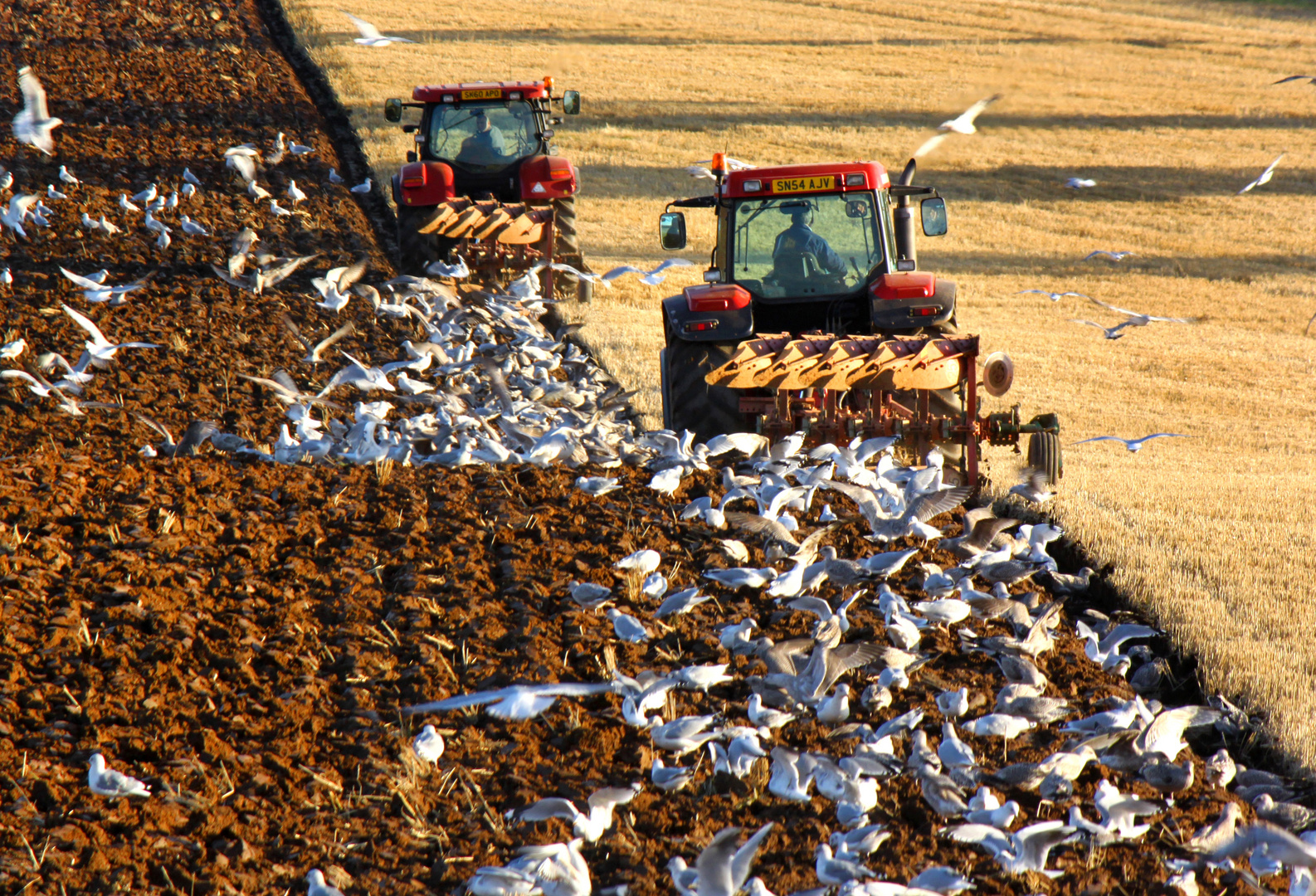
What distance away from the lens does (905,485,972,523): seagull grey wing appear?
5574 millimetres

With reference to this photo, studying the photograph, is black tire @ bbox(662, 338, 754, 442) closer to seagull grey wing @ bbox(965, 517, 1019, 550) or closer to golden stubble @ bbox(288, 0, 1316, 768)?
golden stubble @ bbox(288, 0, 1316, 768)

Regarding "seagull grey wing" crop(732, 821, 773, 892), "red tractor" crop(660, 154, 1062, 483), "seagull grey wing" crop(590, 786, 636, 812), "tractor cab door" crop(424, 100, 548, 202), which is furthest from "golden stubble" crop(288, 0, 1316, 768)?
"seagull grey wing" crop(590, 786, 636, 812)

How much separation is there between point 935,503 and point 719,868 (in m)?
3.03

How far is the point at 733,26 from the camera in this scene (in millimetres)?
32844

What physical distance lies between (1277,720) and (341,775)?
3.25 meters

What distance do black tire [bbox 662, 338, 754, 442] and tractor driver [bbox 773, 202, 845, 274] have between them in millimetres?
889

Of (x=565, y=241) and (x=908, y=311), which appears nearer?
(x=908, y=311)

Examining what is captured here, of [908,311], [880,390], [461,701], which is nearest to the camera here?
[461,701]

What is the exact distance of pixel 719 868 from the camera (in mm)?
2922

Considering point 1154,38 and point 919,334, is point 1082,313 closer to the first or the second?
point 919,334

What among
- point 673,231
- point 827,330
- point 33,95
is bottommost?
point 827,330

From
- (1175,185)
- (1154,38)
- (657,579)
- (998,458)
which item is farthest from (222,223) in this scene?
(1154,38)

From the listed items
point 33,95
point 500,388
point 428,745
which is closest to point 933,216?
→ point 500,388

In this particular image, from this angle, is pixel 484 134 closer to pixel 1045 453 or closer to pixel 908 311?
pixel 908 311
